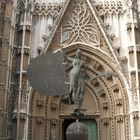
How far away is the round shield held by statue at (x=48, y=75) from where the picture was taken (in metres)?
8.36

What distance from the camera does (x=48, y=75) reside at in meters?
8.53

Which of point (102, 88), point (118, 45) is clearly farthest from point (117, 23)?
point (102, 88)

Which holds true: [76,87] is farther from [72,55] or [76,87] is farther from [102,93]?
[72,55]

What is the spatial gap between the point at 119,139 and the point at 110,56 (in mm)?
3842

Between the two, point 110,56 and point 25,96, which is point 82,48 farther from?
point 25,96

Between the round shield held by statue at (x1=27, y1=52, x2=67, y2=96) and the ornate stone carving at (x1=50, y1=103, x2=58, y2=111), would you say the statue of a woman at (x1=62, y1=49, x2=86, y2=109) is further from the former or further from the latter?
the ornate stone carving at (x1=50, y1=103, x2=58, y2=111)

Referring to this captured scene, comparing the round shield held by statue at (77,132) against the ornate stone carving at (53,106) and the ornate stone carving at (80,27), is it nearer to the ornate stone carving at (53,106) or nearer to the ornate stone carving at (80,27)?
the ornate stone carving at (53,106)

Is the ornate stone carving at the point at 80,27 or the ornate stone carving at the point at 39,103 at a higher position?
the ornate stone carving at the point at 80,27

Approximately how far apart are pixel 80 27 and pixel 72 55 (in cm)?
147

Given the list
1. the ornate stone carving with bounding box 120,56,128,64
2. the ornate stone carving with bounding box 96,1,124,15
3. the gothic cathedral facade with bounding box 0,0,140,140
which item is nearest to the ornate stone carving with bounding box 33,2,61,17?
the gothic cathedral facade with bounding box 0,0,140,140

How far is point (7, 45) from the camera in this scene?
569 inches

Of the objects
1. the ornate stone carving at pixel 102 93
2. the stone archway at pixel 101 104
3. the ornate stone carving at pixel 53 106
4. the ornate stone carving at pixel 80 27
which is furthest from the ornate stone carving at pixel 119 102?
the ornate stone carving at pixel 80 27

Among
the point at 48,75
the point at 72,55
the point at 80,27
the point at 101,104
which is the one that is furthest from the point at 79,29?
the point at 48,75

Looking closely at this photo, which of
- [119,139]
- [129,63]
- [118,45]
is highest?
[118,45]
